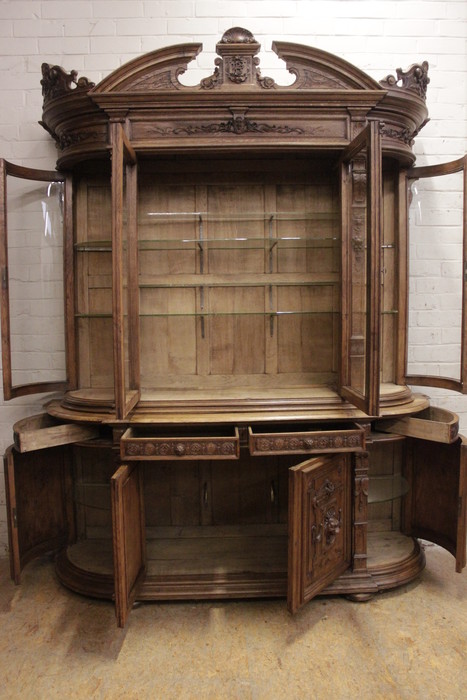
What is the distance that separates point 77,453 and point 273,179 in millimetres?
1826

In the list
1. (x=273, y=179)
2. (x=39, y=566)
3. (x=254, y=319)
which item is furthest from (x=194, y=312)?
(x=39, y=566)

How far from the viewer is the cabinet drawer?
219 centimetres

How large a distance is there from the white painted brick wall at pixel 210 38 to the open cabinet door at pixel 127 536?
3.39 ft

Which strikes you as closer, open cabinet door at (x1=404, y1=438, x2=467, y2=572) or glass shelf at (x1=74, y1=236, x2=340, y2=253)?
open cabinet door at (x1=404, y1=438, x2=467, y2=572)

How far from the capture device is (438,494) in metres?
2.52

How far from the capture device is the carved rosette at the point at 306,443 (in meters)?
2.08

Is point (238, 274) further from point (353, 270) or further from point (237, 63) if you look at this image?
point (237, 63)

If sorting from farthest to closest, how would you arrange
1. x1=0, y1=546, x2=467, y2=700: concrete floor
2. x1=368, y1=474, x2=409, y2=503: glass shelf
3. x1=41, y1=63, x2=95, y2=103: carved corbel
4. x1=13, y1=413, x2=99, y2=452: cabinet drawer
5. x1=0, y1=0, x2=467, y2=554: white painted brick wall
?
x1=0, y1=0, x2=467, y2=554: white painted brick wall
x1=368, y1=474, x2=409, y2=503: glass shelf
x1=41, y1=63, x2=95, y2=103: carved corbel
x1=13, y1=413, x2=99, y2=452: cabinet drawer
x1=0, y1=546, x2=467, y2=700: concrete floor

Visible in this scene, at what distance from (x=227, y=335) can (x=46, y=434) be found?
1.03 m

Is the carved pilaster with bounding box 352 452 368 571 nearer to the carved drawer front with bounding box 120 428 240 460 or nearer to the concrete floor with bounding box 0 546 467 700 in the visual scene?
the concrete floor with bounding box 0 546 467 700

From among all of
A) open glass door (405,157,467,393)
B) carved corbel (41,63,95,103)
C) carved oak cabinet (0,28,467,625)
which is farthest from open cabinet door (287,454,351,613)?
carved corbel (41,63,95,103)

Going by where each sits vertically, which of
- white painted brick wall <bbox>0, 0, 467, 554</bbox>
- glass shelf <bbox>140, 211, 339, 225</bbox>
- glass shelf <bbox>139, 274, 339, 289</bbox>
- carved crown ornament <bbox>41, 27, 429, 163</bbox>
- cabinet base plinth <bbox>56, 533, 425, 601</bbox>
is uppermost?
white painted brick wall <bbox>0, 0, 467, 554</bbox>

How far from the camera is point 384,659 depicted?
6.20 feet

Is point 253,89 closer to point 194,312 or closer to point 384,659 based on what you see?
point 194,312
